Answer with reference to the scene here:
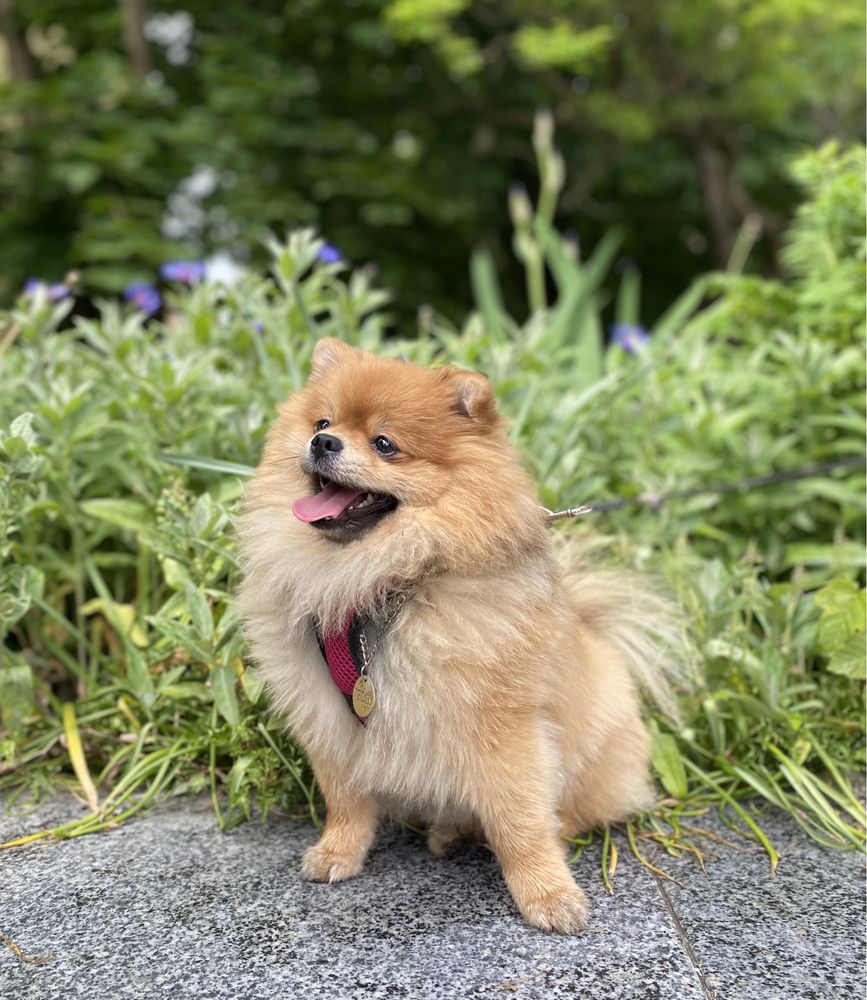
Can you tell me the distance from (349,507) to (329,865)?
914 mm

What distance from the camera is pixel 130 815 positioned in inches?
102

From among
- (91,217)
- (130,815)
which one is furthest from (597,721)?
(91,217)

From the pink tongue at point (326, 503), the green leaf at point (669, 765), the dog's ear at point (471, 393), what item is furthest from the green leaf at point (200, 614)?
the green leaf at point (669, 765)

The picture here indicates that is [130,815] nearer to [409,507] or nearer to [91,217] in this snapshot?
[409,507]

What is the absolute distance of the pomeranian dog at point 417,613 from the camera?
6.69 ft

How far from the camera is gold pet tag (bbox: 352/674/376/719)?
81.8 inches

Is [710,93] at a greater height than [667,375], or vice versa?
[710,93]

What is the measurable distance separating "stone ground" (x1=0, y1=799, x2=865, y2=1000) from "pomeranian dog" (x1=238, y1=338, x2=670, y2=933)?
13 centimetres

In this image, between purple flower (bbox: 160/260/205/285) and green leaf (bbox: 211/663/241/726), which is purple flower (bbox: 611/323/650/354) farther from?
green leaf (bbox: 211/663/241/726)

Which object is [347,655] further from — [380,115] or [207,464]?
[380,115]

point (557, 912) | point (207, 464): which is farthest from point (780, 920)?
point (207, 464)

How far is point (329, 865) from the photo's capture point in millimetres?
2248

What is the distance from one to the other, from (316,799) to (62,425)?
5.25 feet

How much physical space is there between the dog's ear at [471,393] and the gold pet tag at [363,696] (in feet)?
2.20
